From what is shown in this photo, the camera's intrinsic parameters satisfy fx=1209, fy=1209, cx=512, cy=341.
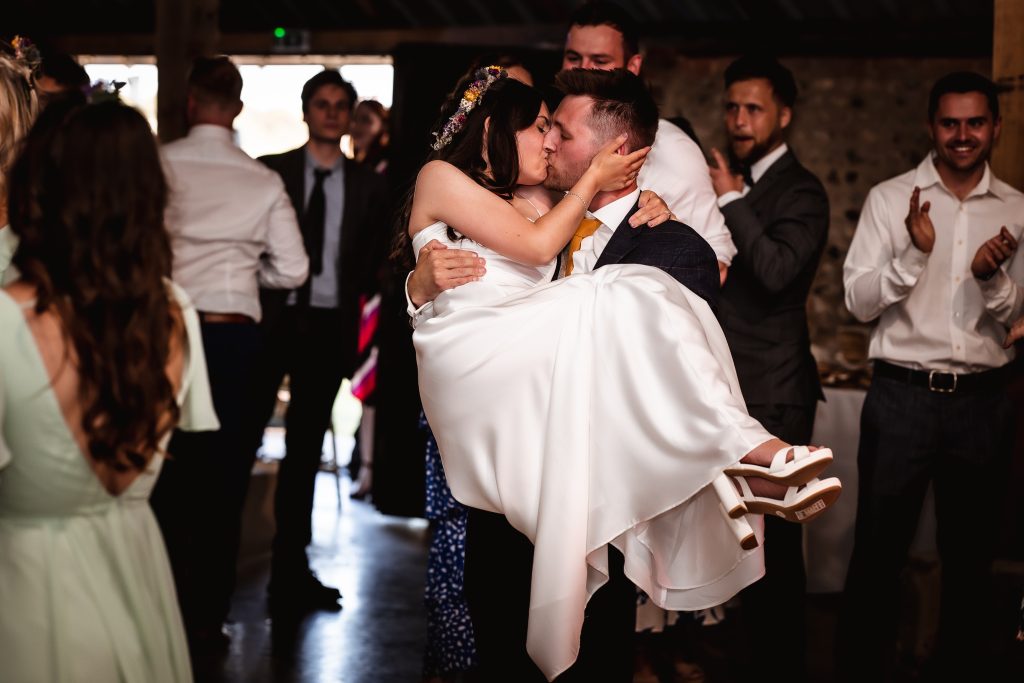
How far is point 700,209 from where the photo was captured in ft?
12.2

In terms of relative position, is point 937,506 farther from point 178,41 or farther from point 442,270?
point 178,41

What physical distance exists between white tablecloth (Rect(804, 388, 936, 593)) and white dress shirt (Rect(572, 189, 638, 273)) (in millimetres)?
2459

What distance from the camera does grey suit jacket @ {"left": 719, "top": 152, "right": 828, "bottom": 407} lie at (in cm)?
393

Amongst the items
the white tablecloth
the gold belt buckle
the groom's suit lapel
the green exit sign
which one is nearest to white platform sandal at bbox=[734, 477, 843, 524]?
the groom's suit lapel

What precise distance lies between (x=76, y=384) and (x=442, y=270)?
107 cm

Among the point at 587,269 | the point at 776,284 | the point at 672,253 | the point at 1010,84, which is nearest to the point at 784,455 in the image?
the point at 672,253

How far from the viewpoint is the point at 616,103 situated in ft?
10.0

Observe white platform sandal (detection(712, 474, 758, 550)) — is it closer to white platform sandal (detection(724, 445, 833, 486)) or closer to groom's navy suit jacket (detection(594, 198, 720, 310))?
white platform sandal (detection(724, 445, 833, 486))

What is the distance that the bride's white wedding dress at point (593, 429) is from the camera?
Result: 2.56m

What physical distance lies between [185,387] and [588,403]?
897 mm

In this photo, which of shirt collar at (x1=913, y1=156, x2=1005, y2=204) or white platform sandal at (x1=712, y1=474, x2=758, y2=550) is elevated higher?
shirt collar at (x1=913, y1=156, x2=1005, y2=204)

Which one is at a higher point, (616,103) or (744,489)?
(616,103)

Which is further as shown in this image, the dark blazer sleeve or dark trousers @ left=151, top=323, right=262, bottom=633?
dark trousers @ left=151, top=323, right=262, bottom=633

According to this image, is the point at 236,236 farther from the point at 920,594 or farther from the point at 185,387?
the point at 920,594
